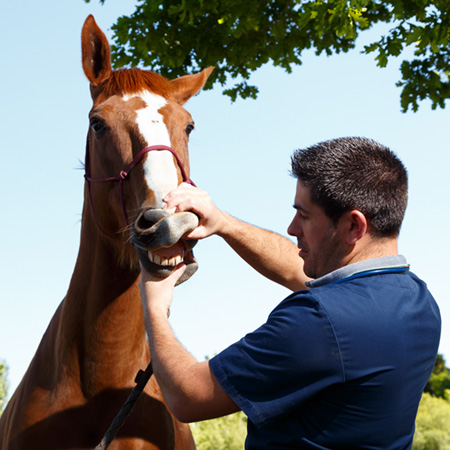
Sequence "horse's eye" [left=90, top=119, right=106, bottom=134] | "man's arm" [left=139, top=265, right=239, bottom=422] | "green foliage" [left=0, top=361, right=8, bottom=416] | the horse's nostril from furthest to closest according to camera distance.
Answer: "green foliage" [left=0, top=361, right=8, bottom=416] → "horse's eye" [left=90, top=119, right=106, bottom=134] → the horse's nostril → "man's arm" [left=139, top=265, right=239, bottom=422]

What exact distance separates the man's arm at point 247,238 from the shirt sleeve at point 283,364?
0.71 metres

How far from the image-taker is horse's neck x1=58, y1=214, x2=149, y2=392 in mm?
3008

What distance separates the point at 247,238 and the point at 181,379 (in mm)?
1125

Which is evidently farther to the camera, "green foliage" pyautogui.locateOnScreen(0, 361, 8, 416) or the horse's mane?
"green foliage" pyautogui.locateOnScreen(0, 361, 8, 416)

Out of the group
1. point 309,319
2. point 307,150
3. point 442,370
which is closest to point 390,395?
point 309,319

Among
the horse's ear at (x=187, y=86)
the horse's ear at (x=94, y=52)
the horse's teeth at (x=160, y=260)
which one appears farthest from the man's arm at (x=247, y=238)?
the horse's ear at (x=94, y=52)

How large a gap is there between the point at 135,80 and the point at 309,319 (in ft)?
6.54

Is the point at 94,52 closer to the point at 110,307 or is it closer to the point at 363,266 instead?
the point at 110,307

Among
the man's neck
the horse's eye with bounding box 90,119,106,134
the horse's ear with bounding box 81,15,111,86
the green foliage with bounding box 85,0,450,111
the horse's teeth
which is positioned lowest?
the man's neck

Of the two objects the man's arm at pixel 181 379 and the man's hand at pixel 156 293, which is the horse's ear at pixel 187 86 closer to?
the man's hand at pixel 156 293

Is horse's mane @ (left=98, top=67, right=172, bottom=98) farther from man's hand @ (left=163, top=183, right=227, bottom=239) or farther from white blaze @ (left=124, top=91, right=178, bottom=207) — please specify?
man's hand @ (left=163, top=183, right=227, bottom=239)

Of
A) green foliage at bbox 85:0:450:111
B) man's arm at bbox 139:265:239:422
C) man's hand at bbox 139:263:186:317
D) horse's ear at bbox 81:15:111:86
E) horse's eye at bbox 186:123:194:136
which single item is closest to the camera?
man's arm at bbox 139:265:239:422

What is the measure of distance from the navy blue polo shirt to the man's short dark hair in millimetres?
272

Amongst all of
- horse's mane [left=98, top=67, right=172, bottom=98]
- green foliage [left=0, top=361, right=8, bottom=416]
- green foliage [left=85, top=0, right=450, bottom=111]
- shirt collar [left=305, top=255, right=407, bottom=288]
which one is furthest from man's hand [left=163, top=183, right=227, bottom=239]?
green foliage [left=0, top=361, right=8, bottom=416]
